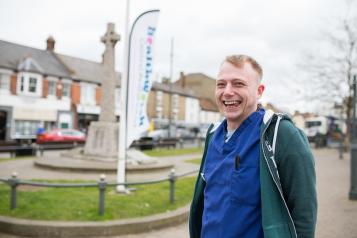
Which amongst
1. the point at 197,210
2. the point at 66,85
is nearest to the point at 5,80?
the point at 66,85

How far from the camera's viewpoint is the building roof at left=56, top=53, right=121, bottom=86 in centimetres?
3759

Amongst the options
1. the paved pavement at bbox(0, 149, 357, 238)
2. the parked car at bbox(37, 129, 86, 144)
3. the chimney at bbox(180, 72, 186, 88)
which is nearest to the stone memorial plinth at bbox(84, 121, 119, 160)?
the paved pavement at bbox(0, 149, 357, 238)

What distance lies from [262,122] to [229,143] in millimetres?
264

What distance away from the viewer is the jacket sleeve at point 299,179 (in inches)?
79.1

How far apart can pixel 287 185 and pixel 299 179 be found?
→ 9cm

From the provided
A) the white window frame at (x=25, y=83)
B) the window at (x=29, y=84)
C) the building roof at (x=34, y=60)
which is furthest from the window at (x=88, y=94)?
the white window frame at (x=25, y=83)

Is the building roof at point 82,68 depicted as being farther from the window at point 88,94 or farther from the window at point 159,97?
the window at point 159,97

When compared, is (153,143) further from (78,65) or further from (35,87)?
(78,65)

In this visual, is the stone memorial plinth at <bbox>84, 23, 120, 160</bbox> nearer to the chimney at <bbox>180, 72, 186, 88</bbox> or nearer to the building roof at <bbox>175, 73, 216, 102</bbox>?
the chimney at <bbox>180, 72, 186, 88</bbox>

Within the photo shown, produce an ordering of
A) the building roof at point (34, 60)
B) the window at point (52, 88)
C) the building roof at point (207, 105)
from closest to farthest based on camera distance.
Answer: the building roof at point (34, 60) < the window at point (52, 88) < the building roof at point (207, 105)

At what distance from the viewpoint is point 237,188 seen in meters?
2.12

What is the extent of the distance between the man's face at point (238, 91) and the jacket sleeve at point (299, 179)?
14.4 inches

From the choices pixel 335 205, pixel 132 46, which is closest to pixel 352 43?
pixel 335 205

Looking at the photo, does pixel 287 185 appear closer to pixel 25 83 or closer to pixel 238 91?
pixel 238 91
